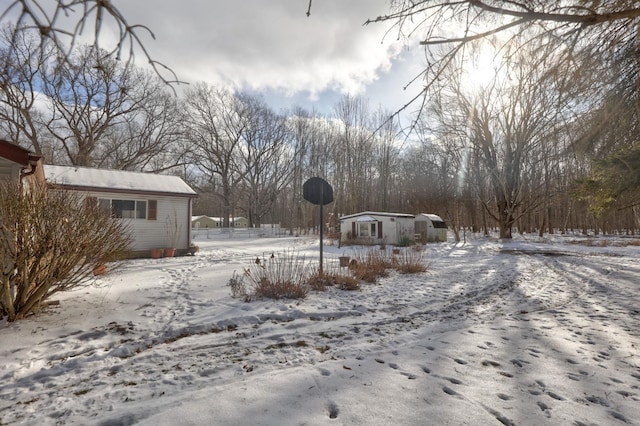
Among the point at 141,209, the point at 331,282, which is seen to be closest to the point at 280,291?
the point at 331,282

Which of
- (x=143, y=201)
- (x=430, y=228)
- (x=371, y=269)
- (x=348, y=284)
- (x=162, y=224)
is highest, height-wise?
(x=143, y=201)

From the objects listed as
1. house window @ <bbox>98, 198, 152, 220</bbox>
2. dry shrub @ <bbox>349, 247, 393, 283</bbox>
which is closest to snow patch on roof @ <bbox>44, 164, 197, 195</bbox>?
house window @ <bbox>98, 198, 152, 220</bbox>

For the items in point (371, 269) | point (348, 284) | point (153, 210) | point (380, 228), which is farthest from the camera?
point (380, 228)

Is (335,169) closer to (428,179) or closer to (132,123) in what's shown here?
(428,179)

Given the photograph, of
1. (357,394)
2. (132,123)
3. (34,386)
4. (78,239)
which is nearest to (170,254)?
(78,239)

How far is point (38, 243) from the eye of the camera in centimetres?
385

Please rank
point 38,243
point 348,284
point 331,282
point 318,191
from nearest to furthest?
point 38,243 < point 348,284 < point 331,282 < point 318,191

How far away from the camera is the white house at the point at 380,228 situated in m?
21.8

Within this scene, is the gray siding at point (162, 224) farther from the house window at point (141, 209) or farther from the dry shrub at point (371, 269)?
the dry shrub at point (371, 269)

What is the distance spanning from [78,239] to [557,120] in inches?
270

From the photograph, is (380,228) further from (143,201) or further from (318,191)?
(143,201)

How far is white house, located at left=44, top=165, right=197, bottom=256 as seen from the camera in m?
12.1

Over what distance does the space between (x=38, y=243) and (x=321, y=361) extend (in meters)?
4.05

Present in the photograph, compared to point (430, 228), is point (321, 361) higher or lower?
lower
